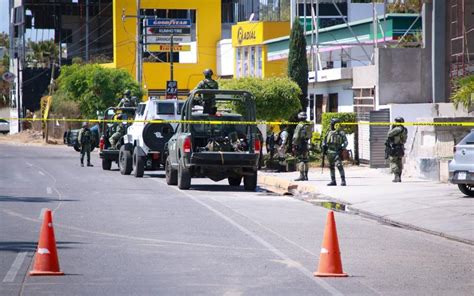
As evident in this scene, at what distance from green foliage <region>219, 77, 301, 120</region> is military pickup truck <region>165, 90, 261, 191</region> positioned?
11.5 m

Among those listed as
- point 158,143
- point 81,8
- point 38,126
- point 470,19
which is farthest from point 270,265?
point 81,8

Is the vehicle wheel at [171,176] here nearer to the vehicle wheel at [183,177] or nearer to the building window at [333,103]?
the vehicle wheel at [183,177]

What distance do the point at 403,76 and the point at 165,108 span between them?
10885 millimetres

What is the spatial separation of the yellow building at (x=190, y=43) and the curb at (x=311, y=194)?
4742 centimetres

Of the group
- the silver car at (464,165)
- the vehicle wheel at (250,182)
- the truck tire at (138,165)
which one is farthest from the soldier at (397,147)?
the truck tire at (138,165)

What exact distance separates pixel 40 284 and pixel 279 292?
2581mm

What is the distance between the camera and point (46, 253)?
11.8 meters

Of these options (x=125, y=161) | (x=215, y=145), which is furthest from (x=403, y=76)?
(x=215, y=145)

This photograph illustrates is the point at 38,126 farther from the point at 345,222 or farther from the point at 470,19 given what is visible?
the point at 345,222

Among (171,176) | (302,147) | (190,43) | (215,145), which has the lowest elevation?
(171,176)

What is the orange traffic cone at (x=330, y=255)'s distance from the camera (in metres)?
11.8

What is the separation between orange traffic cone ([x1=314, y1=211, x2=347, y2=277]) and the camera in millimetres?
11758

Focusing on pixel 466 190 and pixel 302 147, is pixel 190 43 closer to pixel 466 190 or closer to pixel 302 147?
pixel 302 147

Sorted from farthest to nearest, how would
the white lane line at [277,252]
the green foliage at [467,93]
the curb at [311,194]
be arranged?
the green foliage at [467,93] < the curb at [311,194] < the white lane line at [277,252]
